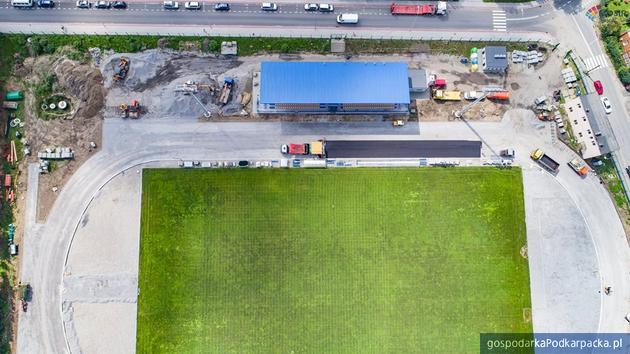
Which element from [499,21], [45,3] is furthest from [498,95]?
[45,3]

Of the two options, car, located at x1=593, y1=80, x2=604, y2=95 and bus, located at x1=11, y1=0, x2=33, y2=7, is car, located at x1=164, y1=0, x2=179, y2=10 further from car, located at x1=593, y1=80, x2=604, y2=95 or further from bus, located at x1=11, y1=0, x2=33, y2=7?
car, located at x1=593, y1=80, x2=604, y2=95

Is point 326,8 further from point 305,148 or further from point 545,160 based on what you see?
point 545,160

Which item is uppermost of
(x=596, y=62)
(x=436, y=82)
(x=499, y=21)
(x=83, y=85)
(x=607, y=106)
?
(x=499, y=21)

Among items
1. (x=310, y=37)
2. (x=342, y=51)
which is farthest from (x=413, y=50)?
(x=310, y=37)

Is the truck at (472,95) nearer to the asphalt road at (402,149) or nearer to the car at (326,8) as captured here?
the asphalt road at (402,149)

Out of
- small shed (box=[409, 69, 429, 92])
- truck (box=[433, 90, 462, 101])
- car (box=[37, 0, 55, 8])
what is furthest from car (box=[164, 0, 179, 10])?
truck (box=[433, 90, 462, 101])

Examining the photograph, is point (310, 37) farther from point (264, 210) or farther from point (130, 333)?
point (130, 333)

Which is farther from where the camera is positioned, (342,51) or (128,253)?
(342,51)
